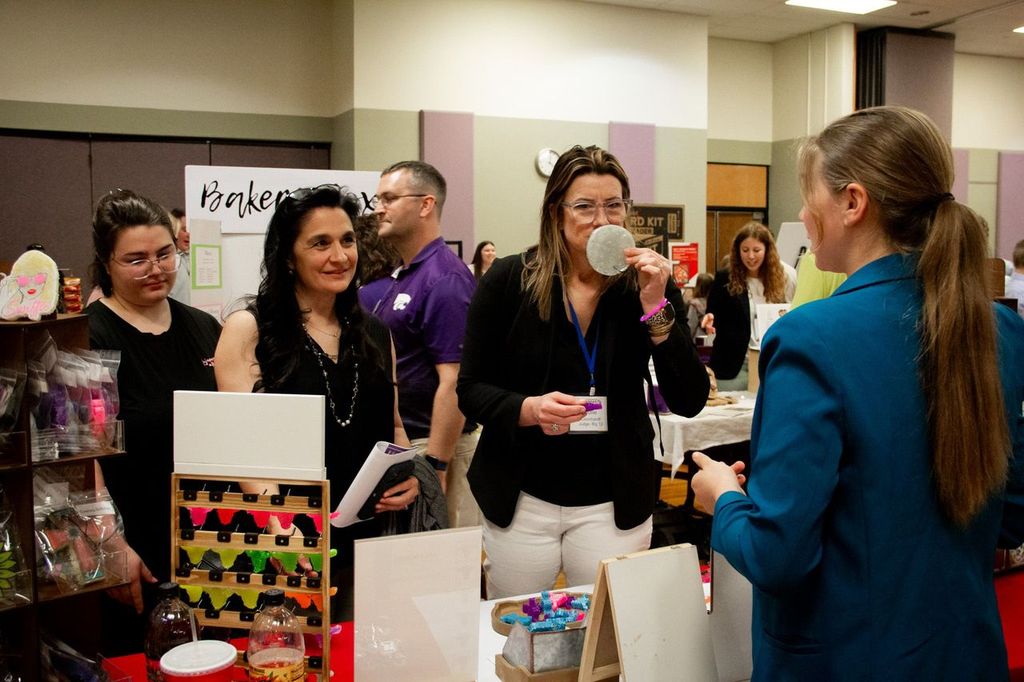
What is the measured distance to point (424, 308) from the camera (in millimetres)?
3016

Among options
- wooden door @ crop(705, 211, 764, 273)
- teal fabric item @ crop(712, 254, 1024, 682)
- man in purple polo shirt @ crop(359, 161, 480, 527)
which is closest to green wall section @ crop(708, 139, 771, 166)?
wooden door @ crop(705, 211, 764, 273)

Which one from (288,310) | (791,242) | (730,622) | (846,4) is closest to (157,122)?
(791,242)

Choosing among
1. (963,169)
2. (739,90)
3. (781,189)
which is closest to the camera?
(739,90)

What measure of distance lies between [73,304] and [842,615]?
146 centimetres

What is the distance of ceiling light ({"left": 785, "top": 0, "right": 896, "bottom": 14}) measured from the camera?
7.99 m

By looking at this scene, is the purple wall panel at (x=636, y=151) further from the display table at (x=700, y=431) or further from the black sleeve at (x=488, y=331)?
the black sleeve at (x=488, y=331)

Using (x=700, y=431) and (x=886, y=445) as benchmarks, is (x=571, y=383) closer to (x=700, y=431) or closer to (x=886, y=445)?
(x=886, y=445)

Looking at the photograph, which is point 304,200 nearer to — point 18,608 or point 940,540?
point 18,608

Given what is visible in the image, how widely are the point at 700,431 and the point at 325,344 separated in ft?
9.44

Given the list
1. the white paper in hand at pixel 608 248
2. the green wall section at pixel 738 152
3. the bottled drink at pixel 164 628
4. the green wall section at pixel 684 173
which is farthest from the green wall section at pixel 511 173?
→ the bottled drink at pixel 164 628

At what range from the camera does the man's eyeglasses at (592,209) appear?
2033 millimetres

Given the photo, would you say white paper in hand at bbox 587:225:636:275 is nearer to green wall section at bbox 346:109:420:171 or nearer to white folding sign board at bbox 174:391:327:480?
white folding sign board at bbox 174:391:327:480

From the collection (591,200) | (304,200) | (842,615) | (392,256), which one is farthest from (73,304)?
(392,256)

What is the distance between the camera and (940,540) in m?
1.20
